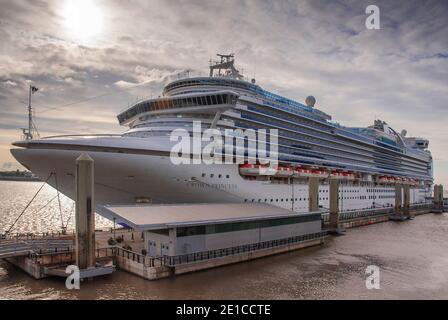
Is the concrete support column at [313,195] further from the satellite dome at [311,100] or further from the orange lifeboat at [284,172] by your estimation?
the satellite dome at [311,100]

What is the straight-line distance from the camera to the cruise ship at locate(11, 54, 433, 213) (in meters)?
28.2

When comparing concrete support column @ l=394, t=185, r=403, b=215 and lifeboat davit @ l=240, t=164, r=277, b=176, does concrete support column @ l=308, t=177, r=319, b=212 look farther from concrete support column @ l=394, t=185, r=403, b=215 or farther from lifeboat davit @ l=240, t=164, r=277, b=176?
concrete support column @ l=394, t=185, r=403, b=215

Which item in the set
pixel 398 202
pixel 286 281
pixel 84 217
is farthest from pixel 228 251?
pixel 398 202

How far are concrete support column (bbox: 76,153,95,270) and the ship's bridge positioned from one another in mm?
15588

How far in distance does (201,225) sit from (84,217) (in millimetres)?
7246

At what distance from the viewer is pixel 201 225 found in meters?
24.4

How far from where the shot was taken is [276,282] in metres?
22.5

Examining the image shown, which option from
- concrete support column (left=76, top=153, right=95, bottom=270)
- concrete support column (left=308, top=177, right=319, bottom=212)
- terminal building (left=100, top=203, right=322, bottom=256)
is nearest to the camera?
concrete support column (left=76, top=153, right=95, bottom=270)

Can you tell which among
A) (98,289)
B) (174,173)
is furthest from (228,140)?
(98,289)

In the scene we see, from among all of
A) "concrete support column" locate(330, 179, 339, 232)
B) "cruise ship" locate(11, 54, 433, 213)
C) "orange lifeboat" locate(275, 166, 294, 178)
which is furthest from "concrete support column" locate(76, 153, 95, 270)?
→ "concrete support column" locate(330, 179, 339, 232)

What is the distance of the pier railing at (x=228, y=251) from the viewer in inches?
894

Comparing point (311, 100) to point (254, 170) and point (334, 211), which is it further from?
point (254, 170)

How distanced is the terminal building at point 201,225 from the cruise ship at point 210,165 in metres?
2.98

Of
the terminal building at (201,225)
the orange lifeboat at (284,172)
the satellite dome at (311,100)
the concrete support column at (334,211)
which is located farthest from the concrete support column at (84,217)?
the satellite dome at (311,100)
